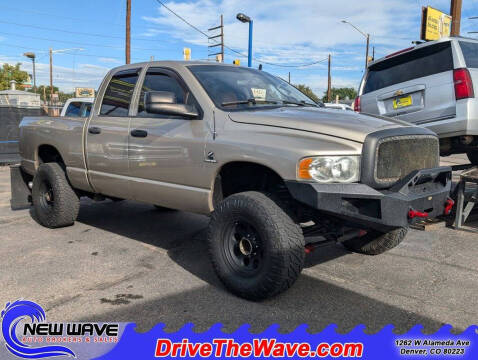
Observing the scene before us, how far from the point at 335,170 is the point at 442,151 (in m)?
3.41

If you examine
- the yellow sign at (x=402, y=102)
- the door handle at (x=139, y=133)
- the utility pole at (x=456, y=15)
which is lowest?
the door handle at (x=139, y=133)

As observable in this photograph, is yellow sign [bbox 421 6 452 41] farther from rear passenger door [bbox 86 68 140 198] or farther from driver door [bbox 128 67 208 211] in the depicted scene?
driver door [bbox 128 67 208 211]

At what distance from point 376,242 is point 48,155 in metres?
4.37

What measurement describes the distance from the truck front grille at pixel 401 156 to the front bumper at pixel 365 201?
10cm

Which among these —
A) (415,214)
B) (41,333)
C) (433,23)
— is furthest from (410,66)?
(433,23)

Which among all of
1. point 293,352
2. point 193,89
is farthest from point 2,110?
point 293,352

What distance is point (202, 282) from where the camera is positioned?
3.83 metres

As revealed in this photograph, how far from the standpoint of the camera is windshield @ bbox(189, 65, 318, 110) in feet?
12.9

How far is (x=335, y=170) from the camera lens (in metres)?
3.10

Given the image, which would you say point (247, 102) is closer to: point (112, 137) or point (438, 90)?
point (112, 137)

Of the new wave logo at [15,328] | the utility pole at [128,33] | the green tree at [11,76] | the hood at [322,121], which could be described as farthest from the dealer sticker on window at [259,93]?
the green tree at [11,76]

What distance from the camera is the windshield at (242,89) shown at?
12.9 ft

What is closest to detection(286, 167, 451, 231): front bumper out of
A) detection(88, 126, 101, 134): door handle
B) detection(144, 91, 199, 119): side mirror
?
detection(144, 91, 199, 119): side mirror

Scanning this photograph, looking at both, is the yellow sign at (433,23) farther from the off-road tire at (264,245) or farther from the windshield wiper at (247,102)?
the off-road tire at (264,245)
